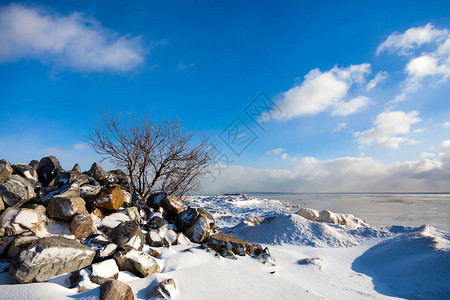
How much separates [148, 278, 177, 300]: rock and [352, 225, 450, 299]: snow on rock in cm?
328

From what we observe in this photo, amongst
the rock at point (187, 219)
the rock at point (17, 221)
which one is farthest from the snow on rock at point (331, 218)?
the rock at point (17, 221)

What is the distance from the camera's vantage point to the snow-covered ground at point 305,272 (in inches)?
Answer: 101

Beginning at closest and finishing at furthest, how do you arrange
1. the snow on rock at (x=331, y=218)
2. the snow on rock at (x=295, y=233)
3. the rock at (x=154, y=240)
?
the rock at (x=154, y=240)
the snow on rock at (x=295, y=233)
the snow on rock at (x=331, y=218)

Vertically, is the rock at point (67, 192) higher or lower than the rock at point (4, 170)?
lower

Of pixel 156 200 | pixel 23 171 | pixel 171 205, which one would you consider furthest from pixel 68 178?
pixel 171 205

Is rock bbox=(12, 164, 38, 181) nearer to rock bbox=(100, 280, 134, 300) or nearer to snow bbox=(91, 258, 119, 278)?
snow bbox=(91, 258, 119, 278)

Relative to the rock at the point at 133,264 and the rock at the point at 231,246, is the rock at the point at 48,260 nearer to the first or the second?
the rock at the point at 133,264

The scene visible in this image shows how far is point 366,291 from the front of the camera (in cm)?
359

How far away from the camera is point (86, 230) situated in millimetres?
3439

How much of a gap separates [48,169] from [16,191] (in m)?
1.84

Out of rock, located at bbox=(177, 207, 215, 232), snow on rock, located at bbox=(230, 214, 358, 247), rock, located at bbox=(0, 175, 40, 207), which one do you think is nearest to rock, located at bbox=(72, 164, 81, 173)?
rock, located at bbox=(0, 175, 40, 207)

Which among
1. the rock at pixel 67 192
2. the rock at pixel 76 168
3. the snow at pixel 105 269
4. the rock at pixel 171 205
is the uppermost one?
the rock at pixel 76 168

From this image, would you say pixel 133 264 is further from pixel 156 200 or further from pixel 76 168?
pixel 76 168

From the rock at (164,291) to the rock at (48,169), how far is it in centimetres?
408
